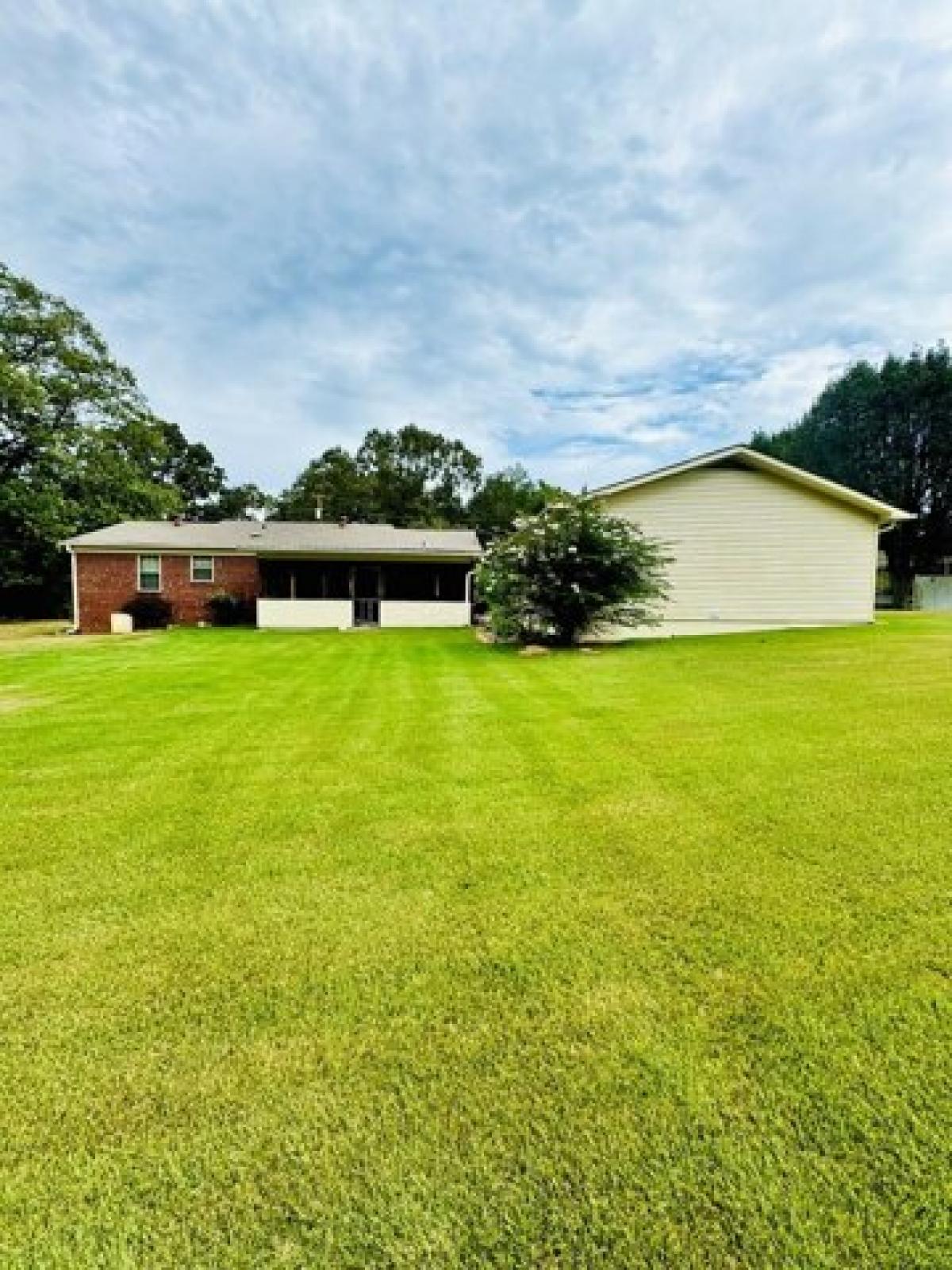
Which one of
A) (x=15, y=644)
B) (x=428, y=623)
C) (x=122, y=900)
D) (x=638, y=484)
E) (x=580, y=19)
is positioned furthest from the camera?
(x=428, y=623)

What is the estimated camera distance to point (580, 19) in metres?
9.61

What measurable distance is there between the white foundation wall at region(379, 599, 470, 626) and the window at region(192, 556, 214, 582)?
21.0ft

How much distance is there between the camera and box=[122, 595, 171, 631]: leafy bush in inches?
845

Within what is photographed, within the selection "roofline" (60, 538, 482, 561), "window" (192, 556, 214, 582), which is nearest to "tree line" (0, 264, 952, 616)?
"roofline" (60, 538, 482, 561)

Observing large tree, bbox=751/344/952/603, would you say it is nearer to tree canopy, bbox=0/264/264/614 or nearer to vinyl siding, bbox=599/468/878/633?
vinyl siding, bbox=599/468/878/633

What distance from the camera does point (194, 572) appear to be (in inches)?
872

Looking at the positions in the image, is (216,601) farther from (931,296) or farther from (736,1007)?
(931,296)

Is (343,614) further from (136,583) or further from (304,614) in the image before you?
(136,583)

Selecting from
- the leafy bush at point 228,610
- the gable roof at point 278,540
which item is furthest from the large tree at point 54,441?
the leafy bush at point 228,610

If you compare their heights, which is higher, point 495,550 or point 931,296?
point 931,296

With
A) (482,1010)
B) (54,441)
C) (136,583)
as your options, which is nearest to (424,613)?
(136,583)

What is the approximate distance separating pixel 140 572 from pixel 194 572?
175 cm

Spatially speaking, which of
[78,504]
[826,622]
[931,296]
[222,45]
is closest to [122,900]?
[222,45]

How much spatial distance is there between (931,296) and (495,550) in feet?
59.4
